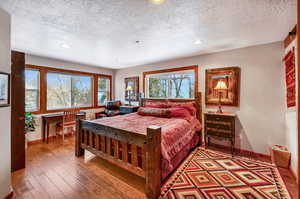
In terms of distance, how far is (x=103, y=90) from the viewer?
18.0 feet

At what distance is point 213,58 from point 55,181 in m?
4.05

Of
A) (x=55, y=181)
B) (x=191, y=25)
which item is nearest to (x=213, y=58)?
(x=191, y=25)

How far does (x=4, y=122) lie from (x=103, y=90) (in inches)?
155

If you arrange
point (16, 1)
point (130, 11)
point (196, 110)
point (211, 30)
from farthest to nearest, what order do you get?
point (196, 110), point (211, 30), point (130, 11), point (16, 1)

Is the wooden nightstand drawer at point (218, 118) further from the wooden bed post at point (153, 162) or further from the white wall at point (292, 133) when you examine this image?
the wooden bed post at point (153, 162)

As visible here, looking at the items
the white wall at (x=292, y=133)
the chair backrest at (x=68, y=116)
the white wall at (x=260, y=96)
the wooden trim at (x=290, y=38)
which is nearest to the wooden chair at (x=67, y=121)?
the chair backrest at (x=68, y=116)

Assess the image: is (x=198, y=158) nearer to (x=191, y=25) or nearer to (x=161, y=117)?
(x=161, y=117)

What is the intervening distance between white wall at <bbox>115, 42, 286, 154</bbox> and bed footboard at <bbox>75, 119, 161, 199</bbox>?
243 cm

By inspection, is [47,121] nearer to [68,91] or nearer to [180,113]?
[68,91]

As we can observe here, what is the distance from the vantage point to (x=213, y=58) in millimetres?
3377

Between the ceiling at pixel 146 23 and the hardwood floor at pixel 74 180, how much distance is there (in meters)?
2.36

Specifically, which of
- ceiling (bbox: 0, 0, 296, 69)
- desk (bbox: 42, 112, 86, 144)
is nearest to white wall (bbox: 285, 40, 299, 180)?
ceiling (bbox: 0, 0, 296, 69)

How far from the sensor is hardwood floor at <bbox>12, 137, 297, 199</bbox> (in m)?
1.73

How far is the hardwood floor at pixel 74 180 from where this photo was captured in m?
1.73
